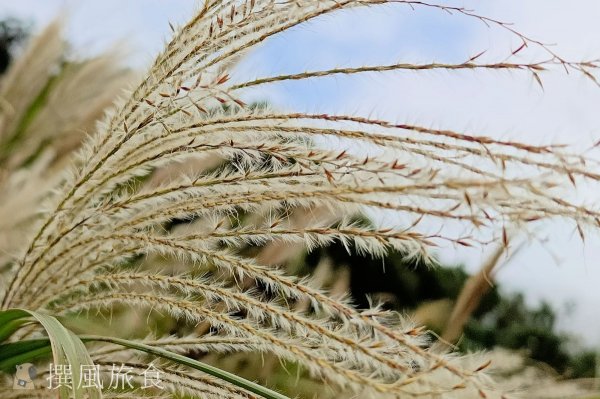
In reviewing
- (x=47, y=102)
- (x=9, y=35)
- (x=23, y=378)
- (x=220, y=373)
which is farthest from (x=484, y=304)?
(x=9, y=35)

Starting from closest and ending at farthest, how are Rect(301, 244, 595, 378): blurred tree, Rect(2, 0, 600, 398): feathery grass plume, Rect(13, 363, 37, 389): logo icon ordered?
Rect(2, 0, 600, 398): feathery grass plume < Rect(13, 363, 37, 389): logo icon < Rect(301, 244, 595, 378): blurred tree

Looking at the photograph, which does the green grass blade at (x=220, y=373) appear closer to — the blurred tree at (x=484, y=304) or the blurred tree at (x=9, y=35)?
the blurred tree at (x=484, y=304)

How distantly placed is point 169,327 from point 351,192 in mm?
1334

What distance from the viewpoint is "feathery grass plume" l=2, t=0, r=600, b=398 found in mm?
625

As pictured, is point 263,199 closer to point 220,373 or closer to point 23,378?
point 220,373

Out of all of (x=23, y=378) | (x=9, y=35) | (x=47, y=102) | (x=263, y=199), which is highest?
(x=9, y=35)

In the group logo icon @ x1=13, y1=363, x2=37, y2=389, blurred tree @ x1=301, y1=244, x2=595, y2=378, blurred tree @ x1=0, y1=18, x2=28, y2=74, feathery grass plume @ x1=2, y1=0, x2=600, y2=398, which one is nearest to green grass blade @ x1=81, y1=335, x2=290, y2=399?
feathery grass plume @ x1=2, y1=0, x2=600, y2=398

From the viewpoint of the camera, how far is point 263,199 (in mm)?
749

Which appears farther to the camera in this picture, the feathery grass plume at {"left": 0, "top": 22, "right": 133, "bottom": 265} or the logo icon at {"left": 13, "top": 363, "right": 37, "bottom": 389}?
the feathery grass plume at {"left": 0, "top": 22, "right": 133, "bottom": 265}

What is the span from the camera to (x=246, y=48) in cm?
77

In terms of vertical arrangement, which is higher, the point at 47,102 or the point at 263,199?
the point at 47,102

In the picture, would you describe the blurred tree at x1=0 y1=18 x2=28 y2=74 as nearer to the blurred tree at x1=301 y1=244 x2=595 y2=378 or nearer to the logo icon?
the blurred tree at x1=301 y1=244 x2=595 y2=378

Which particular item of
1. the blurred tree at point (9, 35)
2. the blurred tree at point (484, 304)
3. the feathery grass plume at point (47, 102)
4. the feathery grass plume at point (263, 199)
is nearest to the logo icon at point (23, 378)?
the feathery grass plume at point (263, 199)

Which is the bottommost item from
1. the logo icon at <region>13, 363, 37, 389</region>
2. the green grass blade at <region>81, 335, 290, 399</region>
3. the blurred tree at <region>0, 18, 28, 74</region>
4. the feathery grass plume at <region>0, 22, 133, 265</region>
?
the logo icon at <region>13, 363, 37, 389</region>
